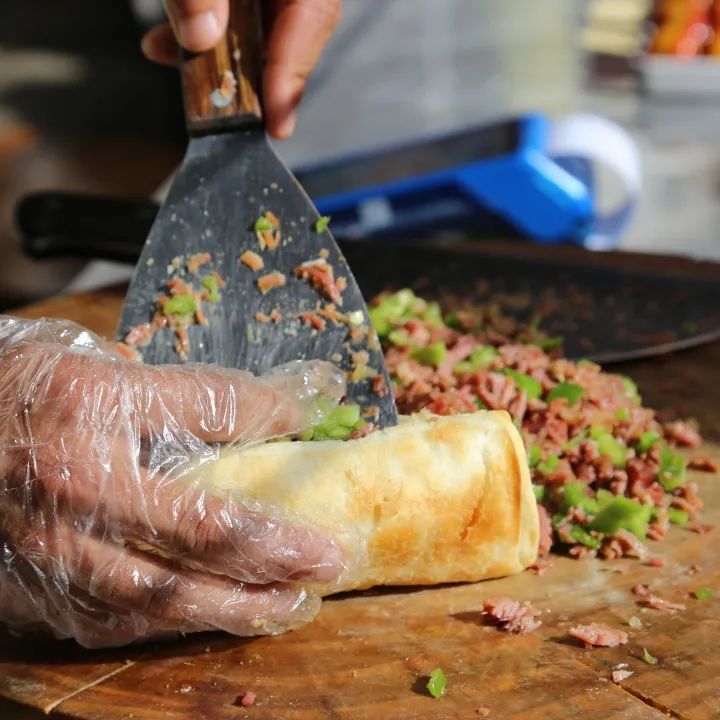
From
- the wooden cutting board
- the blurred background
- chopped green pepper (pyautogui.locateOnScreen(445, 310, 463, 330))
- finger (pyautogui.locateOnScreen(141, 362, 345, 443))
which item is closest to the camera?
the wooden cutting board

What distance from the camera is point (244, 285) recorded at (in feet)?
7.84

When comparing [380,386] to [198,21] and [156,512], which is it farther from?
[198,21]

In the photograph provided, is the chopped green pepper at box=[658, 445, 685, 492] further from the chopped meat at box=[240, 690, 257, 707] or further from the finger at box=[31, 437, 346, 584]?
the chopped meat at box=[240, 690, 257, 707]

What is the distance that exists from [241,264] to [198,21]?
560 mm

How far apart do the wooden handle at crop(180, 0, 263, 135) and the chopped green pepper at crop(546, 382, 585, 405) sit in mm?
969

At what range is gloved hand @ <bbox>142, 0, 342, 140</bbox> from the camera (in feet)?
7.77

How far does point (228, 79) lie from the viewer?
249 cm

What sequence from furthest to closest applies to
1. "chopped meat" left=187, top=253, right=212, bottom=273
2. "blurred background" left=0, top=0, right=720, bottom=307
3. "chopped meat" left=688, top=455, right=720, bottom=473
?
1. "blurred background" left=0, top=0, right=720, bottom=307
2. "chopped meat" left=688, top=455, right=720, bottom=473
3. "chopped meat" left=187, top=253, right=212, bottom=273

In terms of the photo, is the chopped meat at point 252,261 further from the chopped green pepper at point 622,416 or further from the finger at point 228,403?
the chopped green pepper at point 622,416

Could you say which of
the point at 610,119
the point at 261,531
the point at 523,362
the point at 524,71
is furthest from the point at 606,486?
the point at 524,71

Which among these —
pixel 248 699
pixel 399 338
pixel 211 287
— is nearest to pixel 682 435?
pixel 399 338

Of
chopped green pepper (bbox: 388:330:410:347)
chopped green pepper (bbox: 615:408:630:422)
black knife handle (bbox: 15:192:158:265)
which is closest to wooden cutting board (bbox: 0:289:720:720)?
chopped green pepper (bbox: 615:408:630:422)

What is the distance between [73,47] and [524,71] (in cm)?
470

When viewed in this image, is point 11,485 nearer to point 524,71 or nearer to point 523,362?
point 523,362
